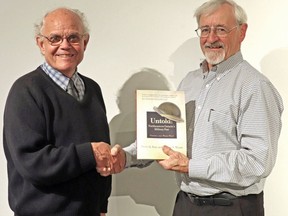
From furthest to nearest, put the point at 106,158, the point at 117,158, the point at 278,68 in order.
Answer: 1. the point at 278,68
2. the point at 117,158
3. the point at 106,158

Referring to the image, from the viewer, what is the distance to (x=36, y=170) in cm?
128

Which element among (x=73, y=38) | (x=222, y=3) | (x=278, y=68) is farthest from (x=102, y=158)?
(x=278, y=68)

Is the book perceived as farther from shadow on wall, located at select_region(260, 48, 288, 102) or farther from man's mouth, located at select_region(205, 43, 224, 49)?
shadow on wall, located at select_region(260, 48, 288, 102)

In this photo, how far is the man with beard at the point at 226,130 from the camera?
1.40 m

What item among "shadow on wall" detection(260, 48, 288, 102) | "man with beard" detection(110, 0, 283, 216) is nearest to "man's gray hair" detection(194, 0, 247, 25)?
"man with beard" detection(110, 0, 283, 216)

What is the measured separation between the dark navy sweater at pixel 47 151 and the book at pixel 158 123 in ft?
0.65

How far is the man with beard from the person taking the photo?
140 centimetres

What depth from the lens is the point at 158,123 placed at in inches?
58.2

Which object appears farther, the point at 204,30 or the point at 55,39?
the point at 204,30

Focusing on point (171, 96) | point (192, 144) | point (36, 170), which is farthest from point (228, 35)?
point (36, 170)

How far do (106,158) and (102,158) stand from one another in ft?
0.09

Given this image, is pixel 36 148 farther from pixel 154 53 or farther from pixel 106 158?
pixel 154 53

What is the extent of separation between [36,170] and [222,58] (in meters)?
0.82

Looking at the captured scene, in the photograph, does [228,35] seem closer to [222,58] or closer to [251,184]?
[222,58]
